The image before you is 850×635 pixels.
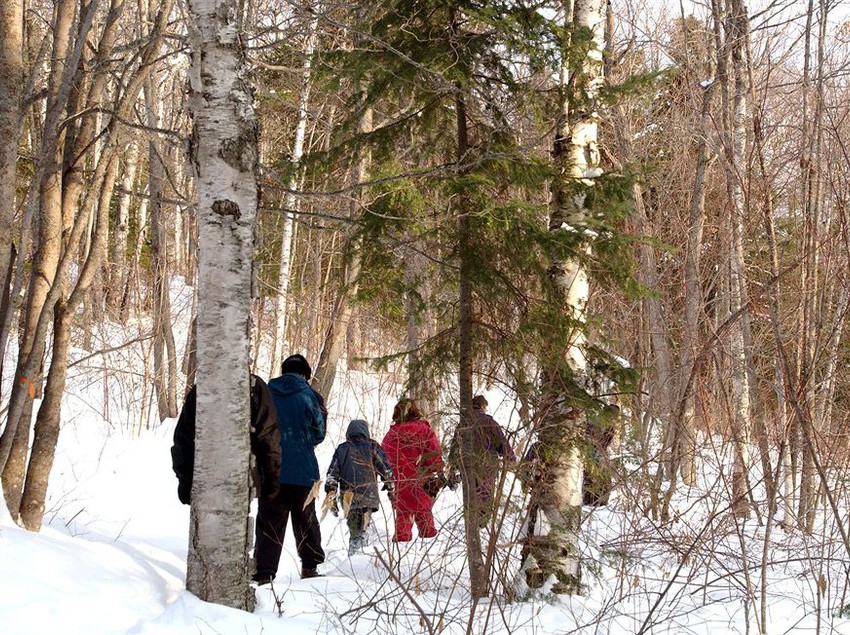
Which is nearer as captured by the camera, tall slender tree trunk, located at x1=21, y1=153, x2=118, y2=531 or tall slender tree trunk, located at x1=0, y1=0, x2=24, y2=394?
tall slender tree trunk, located at x1=0, y1=0, x2=24, y2=394

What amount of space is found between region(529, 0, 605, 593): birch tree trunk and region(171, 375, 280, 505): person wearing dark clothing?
1.89 metres

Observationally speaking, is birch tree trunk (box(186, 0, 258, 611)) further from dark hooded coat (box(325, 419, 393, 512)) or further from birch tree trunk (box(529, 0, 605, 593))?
dark hooded coat (box(325, 419, 393, 512))

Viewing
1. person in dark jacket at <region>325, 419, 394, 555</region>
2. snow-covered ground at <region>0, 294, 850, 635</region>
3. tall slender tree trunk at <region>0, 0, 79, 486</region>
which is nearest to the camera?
snow-covered ground at <region>0, 294, 850, 635</region>

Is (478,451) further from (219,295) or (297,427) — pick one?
(219,295)

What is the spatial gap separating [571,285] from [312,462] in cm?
245

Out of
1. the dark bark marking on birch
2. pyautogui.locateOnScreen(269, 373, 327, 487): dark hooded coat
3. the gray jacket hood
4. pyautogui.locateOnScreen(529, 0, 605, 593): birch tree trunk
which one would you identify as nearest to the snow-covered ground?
pyautogui.locateOnScreen(529, 0, 605, 593): birch tree trunk

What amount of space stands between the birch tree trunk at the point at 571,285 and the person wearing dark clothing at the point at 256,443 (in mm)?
1887

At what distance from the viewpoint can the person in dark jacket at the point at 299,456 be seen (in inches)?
239

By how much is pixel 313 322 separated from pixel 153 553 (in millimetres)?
9318

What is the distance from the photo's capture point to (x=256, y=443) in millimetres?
5105

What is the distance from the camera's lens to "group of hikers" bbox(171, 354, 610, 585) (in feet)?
16.1

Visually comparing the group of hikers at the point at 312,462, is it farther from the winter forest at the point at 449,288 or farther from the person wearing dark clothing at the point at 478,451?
the winter forest at the point at 449,288

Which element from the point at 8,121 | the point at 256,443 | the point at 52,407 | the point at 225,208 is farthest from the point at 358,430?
the point at 8,121

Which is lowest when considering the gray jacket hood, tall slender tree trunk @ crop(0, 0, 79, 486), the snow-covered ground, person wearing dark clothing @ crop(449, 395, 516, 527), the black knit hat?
the snow-covered ground
